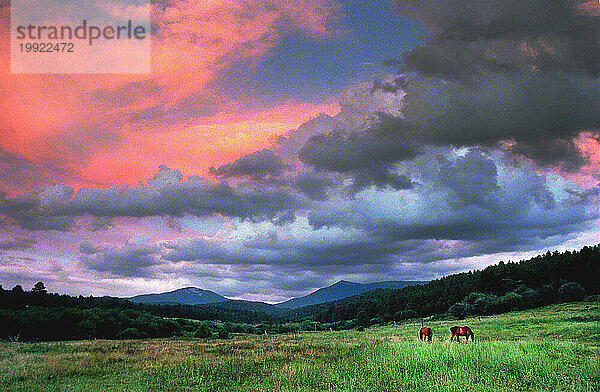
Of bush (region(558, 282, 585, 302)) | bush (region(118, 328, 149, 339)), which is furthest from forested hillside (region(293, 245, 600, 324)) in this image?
bush (region(118, 328, 149, 339))

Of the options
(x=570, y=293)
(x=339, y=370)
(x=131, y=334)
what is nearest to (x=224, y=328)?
(x=131, y=334)

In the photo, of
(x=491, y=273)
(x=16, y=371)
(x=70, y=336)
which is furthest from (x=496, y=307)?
(x=16, y=371)

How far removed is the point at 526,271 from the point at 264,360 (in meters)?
121

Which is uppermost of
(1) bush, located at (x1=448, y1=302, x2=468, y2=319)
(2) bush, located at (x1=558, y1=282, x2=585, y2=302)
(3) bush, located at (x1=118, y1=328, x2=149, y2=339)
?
(2) bush, located at (x1=558, y1=282, x2=585, y2=302)

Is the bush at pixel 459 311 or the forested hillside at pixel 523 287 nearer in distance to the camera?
the forested hillside at pixel 523 287

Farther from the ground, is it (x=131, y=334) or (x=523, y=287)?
(x=523, y=287)

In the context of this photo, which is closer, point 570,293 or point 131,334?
point 131,334

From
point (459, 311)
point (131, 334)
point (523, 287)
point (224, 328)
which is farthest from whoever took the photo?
point (224, 328)

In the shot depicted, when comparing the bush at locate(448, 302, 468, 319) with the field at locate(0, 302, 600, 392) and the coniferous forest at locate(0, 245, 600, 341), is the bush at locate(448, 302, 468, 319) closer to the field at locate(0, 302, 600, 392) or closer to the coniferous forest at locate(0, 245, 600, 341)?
the coniferous forest at locate(0, 245, 600, 341)

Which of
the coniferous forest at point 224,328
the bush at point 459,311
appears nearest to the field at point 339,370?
the coniferous forest at point 224,328

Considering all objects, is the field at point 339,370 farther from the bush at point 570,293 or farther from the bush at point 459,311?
the bush at point 459,311

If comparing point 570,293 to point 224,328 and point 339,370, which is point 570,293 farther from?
point 339,370

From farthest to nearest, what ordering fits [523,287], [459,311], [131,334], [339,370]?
[523,287]
[459,311]
[131,334]
[339,370]

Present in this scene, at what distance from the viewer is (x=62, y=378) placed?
75.3 feet
